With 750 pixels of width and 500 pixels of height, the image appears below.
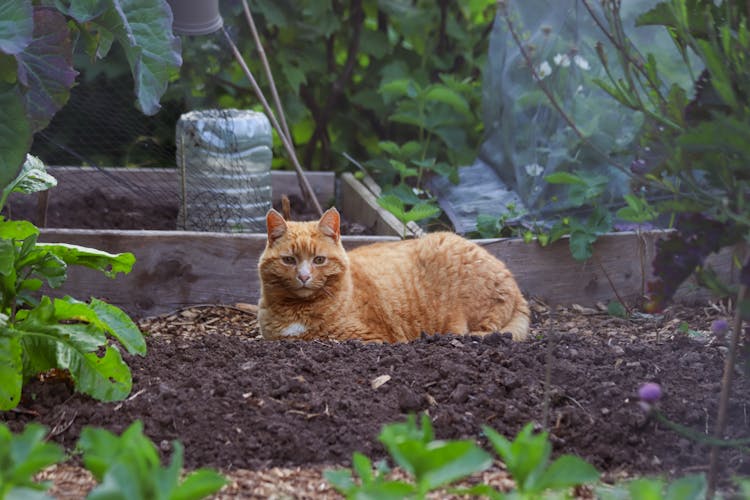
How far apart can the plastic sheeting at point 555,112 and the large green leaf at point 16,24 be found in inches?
110

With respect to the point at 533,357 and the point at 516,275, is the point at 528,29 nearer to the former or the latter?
the point at 516,275

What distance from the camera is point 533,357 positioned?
3.29 metres

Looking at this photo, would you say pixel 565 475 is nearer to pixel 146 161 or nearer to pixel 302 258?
pixel 302 258

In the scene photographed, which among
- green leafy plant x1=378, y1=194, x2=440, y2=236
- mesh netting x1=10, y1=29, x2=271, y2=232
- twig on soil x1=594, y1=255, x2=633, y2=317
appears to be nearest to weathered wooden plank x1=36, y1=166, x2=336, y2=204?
mesh netting x1=10, y1=29, x2=271, y2=232

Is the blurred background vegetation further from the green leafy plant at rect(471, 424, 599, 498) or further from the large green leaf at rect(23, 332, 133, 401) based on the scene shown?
the green leafy plant at rect(471, 424, 599, 498)

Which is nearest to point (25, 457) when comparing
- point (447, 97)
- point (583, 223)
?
point (583, 223)

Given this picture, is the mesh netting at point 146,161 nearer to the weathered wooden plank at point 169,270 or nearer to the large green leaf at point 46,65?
the weathered wooden plank at point 169,270

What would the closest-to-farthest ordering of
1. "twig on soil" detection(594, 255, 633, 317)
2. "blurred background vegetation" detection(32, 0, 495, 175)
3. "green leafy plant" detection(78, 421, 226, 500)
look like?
"green leafy plant" detection(78, 421, 226, 500) < "twig on soil" detection(594, 255, 633, 317) < "blurred background vegetation" detection(32, 0, 495, 175)

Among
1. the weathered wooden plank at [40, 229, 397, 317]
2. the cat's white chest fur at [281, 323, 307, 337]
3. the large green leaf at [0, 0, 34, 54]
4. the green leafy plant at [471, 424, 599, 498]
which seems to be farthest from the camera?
the weathered wooden plank at [40, 229, 397, 317]

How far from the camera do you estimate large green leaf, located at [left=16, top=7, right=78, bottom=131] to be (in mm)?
2824

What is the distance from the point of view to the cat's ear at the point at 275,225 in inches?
159

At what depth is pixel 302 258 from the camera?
4004 mm

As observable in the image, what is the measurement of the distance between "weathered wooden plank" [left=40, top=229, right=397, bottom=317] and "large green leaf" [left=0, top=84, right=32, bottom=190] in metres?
1.75

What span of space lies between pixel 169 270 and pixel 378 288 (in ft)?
3.40
